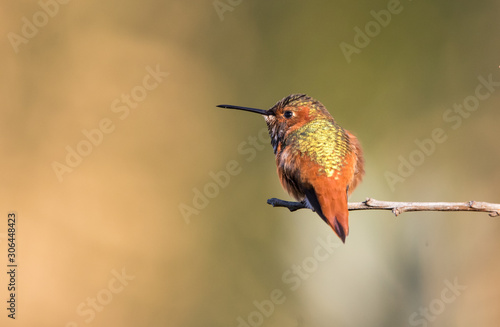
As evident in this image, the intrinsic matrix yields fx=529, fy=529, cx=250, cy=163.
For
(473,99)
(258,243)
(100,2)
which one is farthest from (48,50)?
(473,99)

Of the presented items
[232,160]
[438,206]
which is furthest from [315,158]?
[232,160]

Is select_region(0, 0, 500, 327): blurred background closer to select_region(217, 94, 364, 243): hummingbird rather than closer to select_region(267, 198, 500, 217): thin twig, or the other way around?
select_region(217, 94, 364, 243): hummingbird

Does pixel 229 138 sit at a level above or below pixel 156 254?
above

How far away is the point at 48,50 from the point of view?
266 inches

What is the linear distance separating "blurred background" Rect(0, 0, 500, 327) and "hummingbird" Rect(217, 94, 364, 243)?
167cm

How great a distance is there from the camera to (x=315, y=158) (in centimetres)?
306

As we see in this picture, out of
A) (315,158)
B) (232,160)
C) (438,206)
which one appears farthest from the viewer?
(232,160)

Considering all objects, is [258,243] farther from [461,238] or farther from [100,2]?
[100,2]

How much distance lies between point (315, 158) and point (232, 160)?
349 centimetres

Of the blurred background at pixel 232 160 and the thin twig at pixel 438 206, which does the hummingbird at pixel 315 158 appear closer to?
the thin twig at pixel 438 206

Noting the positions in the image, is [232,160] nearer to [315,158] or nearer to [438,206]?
[315,158]

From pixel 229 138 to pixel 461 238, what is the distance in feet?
9.83

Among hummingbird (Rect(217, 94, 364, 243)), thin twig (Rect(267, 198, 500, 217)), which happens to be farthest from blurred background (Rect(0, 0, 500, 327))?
thin twig (Rect(267, 198, 500, 217))

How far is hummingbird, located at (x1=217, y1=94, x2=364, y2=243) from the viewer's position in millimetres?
2844
